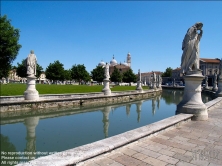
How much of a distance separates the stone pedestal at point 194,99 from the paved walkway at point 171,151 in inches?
61.9

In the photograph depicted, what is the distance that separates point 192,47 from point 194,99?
7.01 ft

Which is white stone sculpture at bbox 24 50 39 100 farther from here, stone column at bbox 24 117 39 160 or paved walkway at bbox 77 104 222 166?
paved walkway at bbox 77 104 222 166

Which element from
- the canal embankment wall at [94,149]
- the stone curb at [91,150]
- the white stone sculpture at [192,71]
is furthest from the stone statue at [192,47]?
the stone curb at [91,150]

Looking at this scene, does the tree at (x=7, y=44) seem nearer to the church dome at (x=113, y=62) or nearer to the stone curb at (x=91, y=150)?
the stone curb at (x=91, y=150)

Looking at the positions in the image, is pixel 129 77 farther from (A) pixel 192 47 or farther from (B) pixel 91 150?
(B) pixel 91 150

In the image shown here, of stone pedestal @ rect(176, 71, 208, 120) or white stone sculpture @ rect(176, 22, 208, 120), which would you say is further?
white stone sculpture @ rect(176, 22, 208, 120)

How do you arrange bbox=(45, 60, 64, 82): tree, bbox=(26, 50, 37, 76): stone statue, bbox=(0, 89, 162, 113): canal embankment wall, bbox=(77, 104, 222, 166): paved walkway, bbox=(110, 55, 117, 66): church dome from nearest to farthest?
1. bbox=(77, 104, 222, 166): paved walkway
2. bbox=(0, 89, 162, 113): canal embankment wall
3. bbox=(26, 50, 37, 76): stone statue
4. bbox=(45, 60, 64, 82): tree
5. bbox=(110, 55, 117, 66): church dome

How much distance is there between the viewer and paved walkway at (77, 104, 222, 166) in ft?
10.2

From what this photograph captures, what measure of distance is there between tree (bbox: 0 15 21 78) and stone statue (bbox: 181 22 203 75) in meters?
22.9

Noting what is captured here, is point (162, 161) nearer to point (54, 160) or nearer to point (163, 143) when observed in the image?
point (163, 143)

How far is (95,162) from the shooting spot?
119 inches

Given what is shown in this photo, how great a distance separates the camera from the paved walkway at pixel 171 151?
122 inches

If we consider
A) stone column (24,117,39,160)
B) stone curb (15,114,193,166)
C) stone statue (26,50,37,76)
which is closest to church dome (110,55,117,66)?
stone statue (26,50,37,76)

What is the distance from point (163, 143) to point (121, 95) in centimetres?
1838
